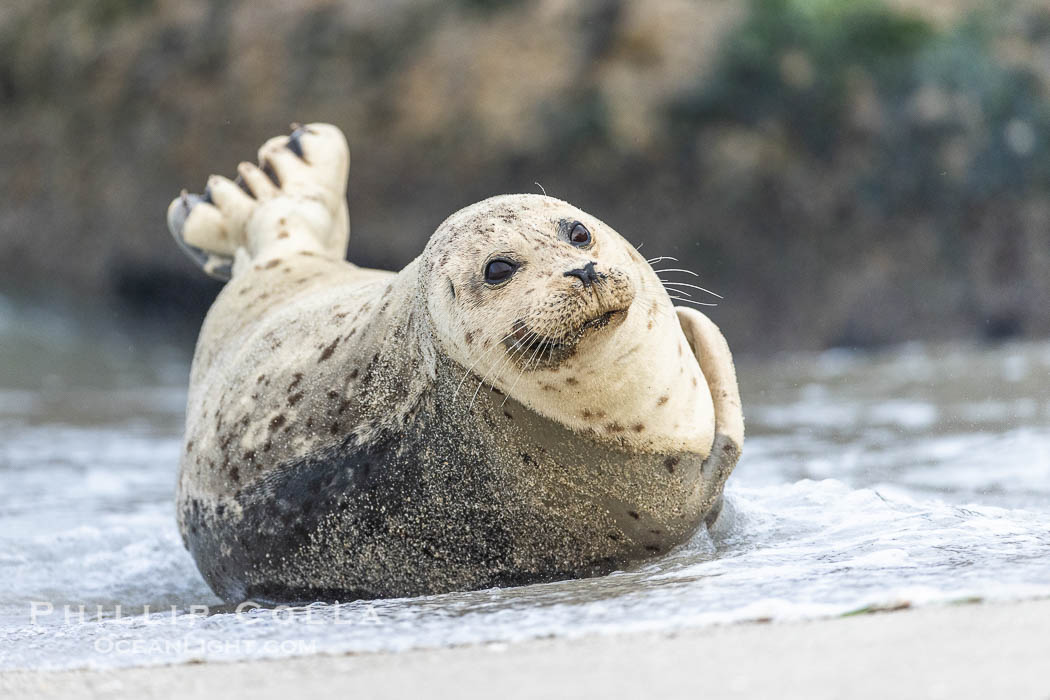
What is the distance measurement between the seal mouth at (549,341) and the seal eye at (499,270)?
0.51 ft

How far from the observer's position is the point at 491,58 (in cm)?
1029

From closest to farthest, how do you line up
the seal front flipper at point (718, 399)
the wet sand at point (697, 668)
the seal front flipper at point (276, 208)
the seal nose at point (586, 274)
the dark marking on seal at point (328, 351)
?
the wet sand at point (697, 668), the seal nose at point (586, 274), the seal front flipper at point (718, 399), the dark marking on seal at point (328, 351), the seal front flipper at point (276, 208)

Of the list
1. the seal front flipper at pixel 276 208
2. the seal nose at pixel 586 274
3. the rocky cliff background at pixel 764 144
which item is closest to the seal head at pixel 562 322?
the seal nose at pixel 586 274

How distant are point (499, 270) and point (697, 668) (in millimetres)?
1242

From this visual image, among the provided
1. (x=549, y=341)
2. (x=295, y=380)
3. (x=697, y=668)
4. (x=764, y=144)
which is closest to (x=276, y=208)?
(x=295, y=380)

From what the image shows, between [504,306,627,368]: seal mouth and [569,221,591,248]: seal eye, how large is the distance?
9.9 inches

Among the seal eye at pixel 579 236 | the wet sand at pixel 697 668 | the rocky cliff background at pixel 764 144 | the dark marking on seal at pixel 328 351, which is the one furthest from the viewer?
the rocky cliff background at pixel 764 144

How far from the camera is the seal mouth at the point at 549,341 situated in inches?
114

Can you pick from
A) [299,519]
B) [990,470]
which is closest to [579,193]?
[990,470]

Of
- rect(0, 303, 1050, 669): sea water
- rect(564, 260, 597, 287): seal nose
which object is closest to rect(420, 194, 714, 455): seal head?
rect(564, 260, 597, 287): seal nose

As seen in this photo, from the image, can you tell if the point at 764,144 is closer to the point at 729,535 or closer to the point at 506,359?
the point at 729,535

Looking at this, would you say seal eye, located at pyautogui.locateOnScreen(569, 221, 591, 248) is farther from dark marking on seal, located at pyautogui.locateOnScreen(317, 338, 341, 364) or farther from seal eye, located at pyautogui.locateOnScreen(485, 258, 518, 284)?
dark marking on seal, located at pyautogui.locateOnScreen(317, 338, 341, 364)

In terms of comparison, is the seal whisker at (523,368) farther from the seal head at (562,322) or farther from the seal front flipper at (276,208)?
the seal front flipper at (276,208)

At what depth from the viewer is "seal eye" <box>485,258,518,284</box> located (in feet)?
9.96
